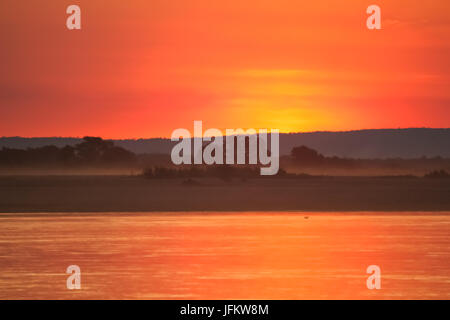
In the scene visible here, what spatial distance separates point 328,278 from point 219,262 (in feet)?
7.64

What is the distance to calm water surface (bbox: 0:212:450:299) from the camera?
1157cm

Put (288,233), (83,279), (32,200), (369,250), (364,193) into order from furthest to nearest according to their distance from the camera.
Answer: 1. (364,193)
2. (32,200)
3. (288,233)
4. (369,250)
5. (83,279)

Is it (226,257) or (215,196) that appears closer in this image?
(226,257)

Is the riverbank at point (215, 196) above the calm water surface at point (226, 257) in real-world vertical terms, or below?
above

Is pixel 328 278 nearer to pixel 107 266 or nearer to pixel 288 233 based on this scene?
pixel 107 266

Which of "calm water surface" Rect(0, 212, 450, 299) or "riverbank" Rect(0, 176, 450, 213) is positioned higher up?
"riverbank" Rect(0, 176, 450, 213)

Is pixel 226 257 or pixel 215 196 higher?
pixel 215 196

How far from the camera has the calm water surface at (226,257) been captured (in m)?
11.6

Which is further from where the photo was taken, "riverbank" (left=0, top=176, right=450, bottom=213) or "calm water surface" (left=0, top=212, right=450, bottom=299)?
"riverbank" (left=0, top=176, right=450, bottom=213)

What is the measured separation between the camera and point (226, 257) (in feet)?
48.3

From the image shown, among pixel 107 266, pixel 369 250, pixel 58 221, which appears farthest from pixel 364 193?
pixel 107 266

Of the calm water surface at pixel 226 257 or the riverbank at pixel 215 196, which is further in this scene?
the riverbank at pixel 215 196
